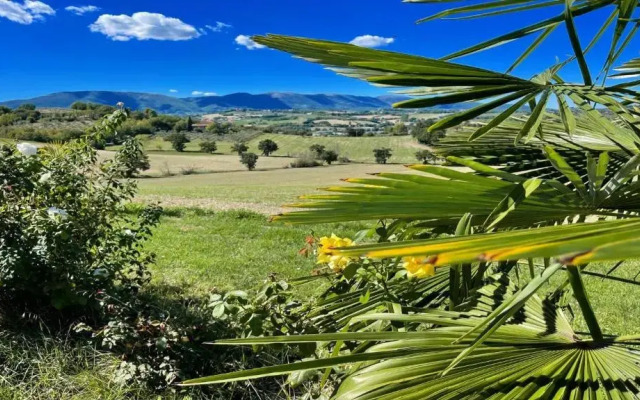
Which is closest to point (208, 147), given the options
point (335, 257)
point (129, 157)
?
point (129, 157)

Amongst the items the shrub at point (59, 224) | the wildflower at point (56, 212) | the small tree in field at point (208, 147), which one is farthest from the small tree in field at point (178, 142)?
the wildflower at point (56, 212)

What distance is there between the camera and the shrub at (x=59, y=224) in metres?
2.96

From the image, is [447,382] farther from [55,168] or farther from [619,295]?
[619,295]

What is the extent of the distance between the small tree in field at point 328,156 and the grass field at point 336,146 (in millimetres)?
2328

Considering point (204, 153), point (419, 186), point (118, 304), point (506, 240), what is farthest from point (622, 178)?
point (204, 153)

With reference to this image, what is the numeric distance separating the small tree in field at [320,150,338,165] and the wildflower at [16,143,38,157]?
49402 mm

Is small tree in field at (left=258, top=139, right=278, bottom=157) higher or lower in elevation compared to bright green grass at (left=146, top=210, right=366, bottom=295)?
higher

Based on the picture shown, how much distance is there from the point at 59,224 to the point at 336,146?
60.3m

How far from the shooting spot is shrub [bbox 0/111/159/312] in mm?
2955

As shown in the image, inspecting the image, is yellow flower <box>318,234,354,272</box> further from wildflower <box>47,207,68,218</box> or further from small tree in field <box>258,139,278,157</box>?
small tree in field <box>258,139,278,157</box>

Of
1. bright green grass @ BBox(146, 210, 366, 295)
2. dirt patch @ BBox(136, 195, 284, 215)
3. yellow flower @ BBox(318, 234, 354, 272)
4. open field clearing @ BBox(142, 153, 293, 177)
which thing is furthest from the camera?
open field clearing @ BBox(142, 153, 293, 177)

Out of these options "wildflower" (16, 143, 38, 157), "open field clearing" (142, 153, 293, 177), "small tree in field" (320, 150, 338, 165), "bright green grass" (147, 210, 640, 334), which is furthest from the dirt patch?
"small tree in field" (320, 150, 338, 165)

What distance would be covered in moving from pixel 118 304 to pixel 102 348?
274 mm

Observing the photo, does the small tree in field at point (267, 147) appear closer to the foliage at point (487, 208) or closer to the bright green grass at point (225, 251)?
the bright green grass at point (225, 251)
